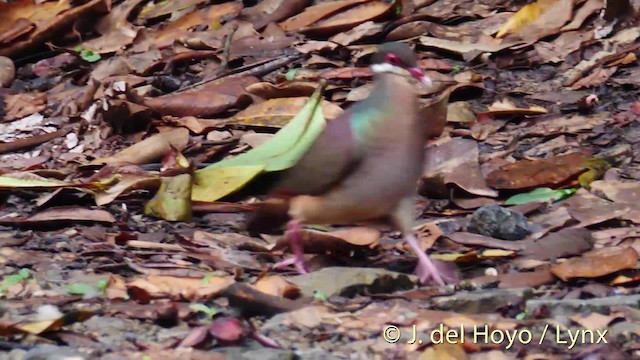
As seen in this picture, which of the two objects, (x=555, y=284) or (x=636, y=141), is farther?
(x=636, y=141)

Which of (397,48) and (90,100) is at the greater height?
(397,48)

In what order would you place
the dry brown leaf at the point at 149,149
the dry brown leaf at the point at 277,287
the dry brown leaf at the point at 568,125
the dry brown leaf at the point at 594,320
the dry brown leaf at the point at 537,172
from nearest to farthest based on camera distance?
the dry brown leaf at the point at 594,320 < the dry brown leaf at the point at 277,287 < the dry brown leaf at the point at 537,172 < the dry brown leaf at the point at 568,125 < the dry brown leaf at the point at 149,149

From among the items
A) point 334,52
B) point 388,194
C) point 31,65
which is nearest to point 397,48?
point 388,194

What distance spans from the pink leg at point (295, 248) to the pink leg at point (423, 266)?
42 cm

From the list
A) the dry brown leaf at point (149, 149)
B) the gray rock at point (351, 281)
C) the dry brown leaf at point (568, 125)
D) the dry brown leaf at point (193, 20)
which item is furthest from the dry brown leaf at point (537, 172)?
the dry brown leaf at point (193, 20)

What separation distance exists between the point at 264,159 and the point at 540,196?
1285 millimetres

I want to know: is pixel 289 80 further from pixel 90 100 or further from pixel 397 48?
pixel 397 48

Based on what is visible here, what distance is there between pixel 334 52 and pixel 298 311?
3317mm

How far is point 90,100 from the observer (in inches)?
260

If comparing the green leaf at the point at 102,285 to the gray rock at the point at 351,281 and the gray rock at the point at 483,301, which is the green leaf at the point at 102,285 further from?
the gray rock at the point at 483,301

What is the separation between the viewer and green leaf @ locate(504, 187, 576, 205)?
485 centimetres

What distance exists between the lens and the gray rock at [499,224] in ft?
14.6

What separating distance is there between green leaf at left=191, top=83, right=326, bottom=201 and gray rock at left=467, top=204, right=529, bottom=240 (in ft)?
2.89

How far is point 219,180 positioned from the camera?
16.8 feet
